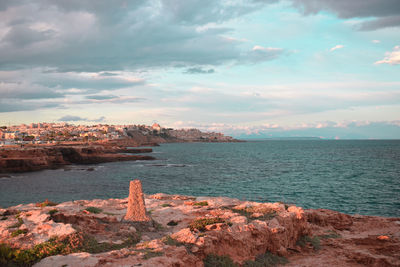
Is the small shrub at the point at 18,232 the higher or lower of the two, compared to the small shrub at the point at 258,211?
higher

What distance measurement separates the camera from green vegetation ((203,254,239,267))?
916 cm

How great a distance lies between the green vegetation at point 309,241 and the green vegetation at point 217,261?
5310mm

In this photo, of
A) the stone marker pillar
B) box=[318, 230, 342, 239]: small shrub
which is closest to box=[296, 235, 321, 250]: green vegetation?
box=[318, 230, 342, 239]: small shrub

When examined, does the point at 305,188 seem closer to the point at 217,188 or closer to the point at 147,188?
the point at 217,188

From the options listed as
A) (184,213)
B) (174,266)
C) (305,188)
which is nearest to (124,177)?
(305,188)

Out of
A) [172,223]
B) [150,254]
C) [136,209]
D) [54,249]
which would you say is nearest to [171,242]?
[150,254]

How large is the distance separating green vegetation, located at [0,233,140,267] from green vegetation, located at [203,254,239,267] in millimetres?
2868

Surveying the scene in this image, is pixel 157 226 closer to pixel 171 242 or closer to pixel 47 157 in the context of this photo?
pixel 171 242

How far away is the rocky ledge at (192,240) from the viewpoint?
25.9ft

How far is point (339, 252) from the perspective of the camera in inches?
510

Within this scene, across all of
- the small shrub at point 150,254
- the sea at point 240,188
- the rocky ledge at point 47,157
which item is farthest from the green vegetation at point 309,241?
the rocky ledge at point 47,157

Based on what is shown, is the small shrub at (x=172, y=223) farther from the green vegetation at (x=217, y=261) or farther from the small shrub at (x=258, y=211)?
the green vegetation at (x=217, y=261)

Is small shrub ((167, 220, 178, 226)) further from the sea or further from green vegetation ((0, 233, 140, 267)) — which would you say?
the sea

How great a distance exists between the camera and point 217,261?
9305 mm
